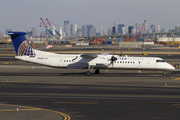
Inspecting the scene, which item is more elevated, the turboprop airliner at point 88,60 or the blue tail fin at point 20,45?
the blue tail fin at point 20,45

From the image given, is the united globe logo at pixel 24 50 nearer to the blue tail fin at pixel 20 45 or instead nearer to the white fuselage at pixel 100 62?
the blue tail fin at pixel 20 45

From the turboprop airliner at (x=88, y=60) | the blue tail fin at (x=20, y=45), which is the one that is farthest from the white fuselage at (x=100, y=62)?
the blue tail fin at (x=20, y=45)

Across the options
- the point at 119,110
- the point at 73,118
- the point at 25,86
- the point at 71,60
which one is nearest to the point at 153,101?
the point at 119,110

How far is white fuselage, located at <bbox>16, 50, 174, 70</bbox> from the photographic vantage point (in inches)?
1401

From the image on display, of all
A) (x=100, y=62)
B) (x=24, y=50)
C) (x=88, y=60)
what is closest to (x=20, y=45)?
(x=24, y=50)

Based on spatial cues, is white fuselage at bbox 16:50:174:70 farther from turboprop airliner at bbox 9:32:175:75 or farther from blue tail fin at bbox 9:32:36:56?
blue tail fin at bbox 9:32:36:56

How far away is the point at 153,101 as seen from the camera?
19188 millimetres

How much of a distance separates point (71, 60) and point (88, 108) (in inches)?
798

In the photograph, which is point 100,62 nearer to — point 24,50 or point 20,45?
point 24,50

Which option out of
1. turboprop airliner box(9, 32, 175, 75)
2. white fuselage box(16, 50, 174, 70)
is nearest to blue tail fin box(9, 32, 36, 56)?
turboprop airliner box(9, 32, 175, 75)

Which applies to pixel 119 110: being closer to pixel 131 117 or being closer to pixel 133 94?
pixel 131 117

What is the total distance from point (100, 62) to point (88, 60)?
6.45 ft

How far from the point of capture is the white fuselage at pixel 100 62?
117 ft

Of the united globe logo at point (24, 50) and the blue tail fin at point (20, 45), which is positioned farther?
the united globe logo at point (24, 50)
